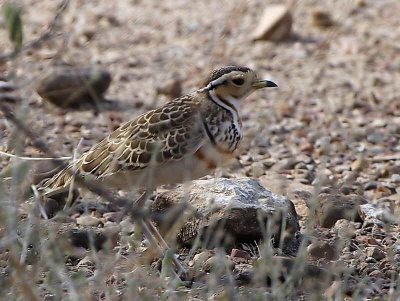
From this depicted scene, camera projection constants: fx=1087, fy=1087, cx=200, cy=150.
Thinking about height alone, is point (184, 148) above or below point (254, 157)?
above

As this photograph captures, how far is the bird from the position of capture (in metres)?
5.45

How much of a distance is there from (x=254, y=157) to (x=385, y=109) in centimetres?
162

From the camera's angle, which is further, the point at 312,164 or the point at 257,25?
the point at 257,25

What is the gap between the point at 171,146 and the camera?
548 centimetres

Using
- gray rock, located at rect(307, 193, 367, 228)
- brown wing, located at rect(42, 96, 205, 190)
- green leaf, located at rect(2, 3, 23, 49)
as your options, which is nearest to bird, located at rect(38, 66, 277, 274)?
brown wing, located at rect(42, 96, 205, 190)

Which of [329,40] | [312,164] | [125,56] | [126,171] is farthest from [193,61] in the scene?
[126,171]

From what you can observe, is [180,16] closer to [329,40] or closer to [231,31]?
[231,31]

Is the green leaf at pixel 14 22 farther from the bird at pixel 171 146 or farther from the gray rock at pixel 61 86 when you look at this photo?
the gray rock at pixel 61 86

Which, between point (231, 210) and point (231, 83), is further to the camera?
point (231, 83)

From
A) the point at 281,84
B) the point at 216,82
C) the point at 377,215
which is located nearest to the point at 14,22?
the point at 216,82

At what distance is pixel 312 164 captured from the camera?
726 centimetres

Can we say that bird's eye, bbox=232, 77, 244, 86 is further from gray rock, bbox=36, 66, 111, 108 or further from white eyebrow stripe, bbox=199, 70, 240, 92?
gray rock, bbox=36, 66, 111, 108

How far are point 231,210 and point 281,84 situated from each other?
366cm

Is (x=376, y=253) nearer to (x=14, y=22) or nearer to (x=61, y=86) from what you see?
(x=14, y=22)
